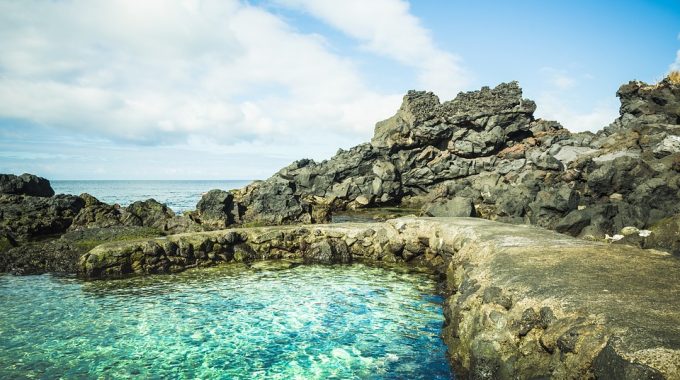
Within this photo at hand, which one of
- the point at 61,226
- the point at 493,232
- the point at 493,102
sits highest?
the point at 493,102

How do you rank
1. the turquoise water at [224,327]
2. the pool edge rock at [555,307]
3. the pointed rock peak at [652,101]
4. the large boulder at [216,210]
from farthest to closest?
the pointed rock peak at [652,101] → the large boulder at [216,210] → the turquoise water at [224,327] → the pool edge rock at [555,307]

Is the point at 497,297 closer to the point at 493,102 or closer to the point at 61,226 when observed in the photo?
the point at 61,226

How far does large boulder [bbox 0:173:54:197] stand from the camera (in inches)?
1483

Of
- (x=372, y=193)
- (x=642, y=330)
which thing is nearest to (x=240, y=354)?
(x=642, y=330)

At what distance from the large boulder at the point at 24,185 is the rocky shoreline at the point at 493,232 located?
16 centimetres

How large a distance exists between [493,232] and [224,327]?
12.2m

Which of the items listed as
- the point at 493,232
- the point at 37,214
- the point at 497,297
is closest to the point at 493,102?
the point at 493,232

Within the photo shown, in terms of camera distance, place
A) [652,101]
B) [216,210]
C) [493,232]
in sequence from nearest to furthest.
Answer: [493,232]
[216,210]
[652,101]

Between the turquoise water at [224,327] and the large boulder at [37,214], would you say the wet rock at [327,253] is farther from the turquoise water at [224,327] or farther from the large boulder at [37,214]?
the large boulder at [37,214]

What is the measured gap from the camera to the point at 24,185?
131 ft

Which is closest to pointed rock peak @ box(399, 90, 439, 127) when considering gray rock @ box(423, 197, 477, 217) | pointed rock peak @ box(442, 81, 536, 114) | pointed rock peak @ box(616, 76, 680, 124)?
pointed rock peak @ box(442, 81, 536, 114)

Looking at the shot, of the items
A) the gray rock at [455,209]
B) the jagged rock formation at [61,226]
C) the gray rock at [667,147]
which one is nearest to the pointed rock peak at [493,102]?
the gray rock at [667,147]

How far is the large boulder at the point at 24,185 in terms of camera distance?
3766 centimetres

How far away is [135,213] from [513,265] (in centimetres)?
3169
